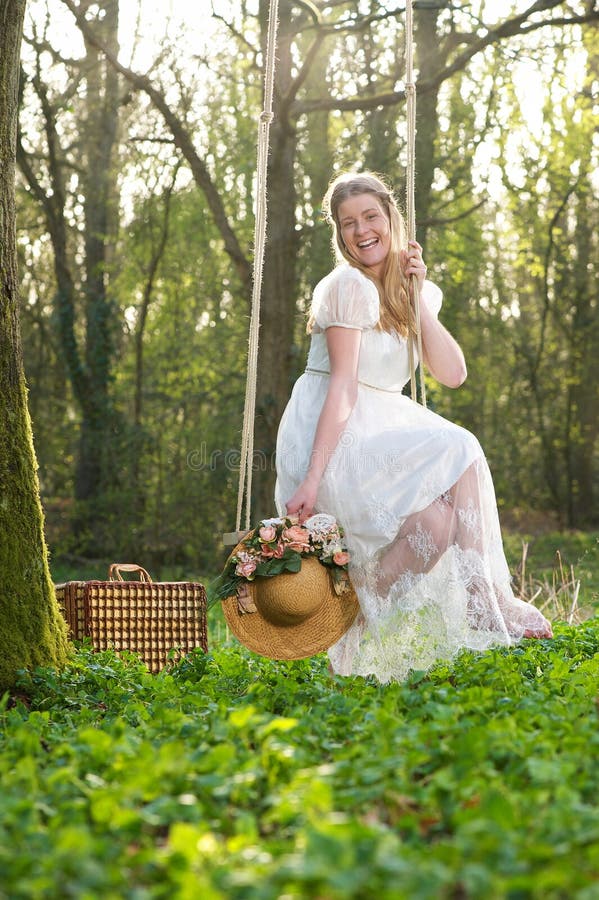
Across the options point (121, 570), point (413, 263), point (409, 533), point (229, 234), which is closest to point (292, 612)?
point (409, 533)

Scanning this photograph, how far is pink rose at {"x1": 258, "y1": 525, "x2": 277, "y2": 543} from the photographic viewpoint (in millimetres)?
3682

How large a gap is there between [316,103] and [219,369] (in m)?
4.63

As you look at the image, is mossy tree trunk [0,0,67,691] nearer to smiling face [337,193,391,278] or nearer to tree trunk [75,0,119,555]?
smiling face [337,193,391,278]

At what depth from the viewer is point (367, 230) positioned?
415 cm

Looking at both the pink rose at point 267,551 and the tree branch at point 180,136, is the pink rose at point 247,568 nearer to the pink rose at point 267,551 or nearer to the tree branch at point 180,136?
the pink rose at point 267,551

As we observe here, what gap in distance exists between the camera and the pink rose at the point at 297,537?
12.0 ft

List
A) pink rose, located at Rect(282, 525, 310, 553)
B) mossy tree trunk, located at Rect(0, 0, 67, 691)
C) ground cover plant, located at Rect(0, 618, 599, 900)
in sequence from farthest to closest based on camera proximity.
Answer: mossy tree trunk, located at Rect(0, 0, 67, 691) → pink rose, located at Rect(282, 525, 310, 553) → ground cover plant, located at Rect(0, 618, 599, 900)

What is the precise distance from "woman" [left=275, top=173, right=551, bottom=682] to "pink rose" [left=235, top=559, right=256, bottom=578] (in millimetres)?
245

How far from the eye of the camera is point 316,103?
8.94 m

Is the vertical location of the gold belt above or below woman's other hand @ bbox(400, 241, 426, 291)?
below

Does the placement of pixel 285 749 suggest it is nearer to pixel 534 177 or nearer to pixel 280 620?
pixel 280 620

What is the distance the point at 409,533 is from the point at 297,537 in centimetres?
40

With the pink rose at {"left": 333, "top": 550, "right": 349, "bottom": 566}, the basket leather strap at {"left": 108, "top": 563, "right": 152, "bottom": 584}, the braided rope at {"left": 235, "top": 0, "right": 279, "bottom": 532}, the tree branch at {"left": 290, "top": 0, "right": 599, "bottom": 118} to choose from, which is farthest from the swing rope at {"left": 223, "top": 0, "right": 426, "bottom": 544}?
the tree branch at {"left": 290, "top": 0, "right": 599, "bottom": 118}

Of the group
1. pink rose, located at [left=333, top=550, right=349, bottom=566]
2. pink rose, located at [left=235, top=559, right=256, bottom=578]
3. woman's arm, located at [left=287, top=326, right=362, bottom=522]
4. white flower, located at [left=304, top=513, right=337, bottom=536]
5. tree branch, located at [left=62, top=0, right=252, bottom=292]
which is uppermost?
tree branch, located at [left=62, top=0, right=252, bottom=292]
